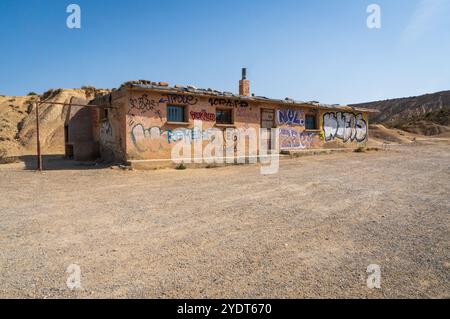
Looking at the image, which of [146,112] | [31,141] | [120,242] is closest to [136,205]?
[120,242]

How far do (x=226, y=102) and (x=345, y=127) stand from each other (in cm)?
882

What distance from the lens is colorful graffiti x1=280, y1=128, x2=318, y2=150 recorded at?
14.5 metres

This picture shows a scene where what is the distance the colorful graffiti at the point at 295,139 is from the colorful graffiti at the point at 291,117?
1.28 ft

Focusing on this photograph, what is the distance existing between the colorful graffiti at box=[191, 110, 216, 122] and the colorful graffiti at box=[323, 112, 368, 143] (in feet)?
24.5

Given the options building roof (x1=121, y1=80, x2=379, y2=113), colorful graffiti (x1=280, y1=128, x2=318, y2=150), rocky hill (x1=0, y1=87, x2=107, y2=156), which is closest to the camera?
building roof (x1=121, y1=80, x2=379, y2=113)

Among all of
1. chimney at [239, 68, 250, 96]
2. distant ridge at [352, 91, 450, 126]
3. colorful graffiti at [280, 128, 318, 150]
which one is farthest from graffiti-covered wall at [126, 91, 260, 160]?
distant ridge at [352, 91, 450, 126]

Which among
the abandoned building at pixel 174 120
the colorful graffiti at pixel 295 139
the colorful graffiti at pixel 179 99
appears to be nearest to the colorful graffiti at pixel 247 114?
the abandoned building at pixel 174 120

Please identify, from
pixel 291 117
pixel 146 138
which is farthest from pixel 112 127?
pixel 291 117

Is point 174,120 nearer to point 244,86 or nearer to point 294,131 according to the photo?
point 244,86

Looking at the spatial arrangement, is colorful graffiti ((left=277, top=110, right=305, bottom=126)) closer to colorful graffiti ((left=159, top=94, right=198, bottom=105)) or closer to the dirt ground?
colorful graffiti ((left=159, top=94, right=198, bottom=105))

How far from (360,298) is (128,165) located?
894 centimetres

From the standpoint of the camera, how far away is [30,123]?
2648cm

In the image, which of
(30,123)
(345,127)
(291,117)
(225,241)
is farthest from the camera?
(30,123)

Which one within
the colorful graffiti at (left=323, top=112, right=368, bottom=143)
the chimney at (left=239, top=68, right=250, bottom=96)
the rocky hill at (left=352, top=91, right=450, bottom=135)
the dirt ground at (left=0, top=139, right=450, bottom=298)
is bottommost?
the dirt ground at (left=0, top=139, right=450, bottom=298)
